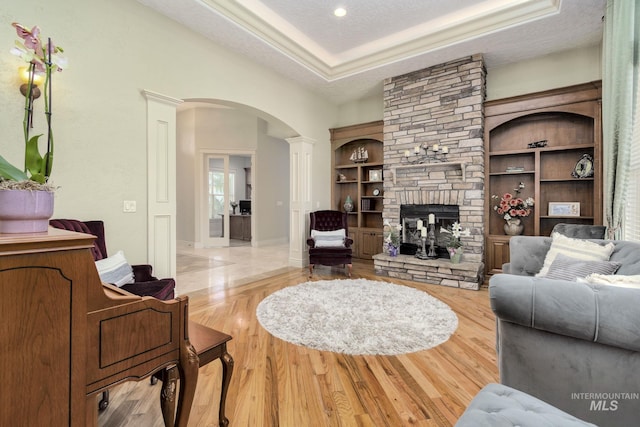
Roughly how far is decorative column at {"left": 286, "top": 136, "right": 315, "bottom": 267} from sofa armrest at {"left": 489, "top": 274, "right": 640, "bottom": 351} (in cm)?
422

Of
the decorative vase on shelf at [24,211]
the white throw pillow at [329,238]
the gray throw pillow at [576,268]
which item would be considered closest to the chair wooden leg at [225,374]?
the decorative vase on shelf at [24,211]

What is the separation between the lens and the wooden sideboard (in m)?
0.76

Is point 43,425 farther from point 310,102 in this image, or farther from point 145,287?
point 310,102

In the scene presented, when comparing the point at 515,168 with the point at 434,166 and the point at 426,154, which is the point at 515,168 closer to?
the point at 434,166

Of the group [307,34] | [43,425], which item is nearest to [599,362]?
[43,425]

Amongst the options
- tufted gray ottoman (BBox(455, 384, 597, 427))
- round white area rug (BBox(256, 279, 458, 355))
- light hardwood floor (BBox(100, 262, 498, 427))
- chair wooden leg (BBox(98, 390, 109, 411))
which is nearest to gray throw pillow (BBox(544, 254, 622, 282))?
light hardwood floor (BBox(100, 262, 498, 427))

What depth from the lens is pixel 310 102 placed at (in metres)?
5.51

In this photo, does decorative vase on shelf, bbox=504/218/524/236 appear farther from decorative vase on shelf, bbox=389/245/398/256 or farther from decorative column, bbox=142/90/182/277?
decorative column, bbox=142/90/182/277

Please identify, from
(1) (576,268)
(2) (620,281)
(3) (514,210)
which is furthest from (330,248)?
(2) (620,281)

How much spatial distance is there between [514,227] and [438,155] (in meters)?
1.55

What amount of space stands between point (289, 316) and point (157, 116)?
261 cm

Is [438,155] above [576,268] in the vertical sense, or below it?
above

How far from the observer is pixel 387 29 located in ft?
13.2

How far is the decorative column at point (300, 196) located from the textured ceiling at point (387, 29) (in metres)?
1.29
